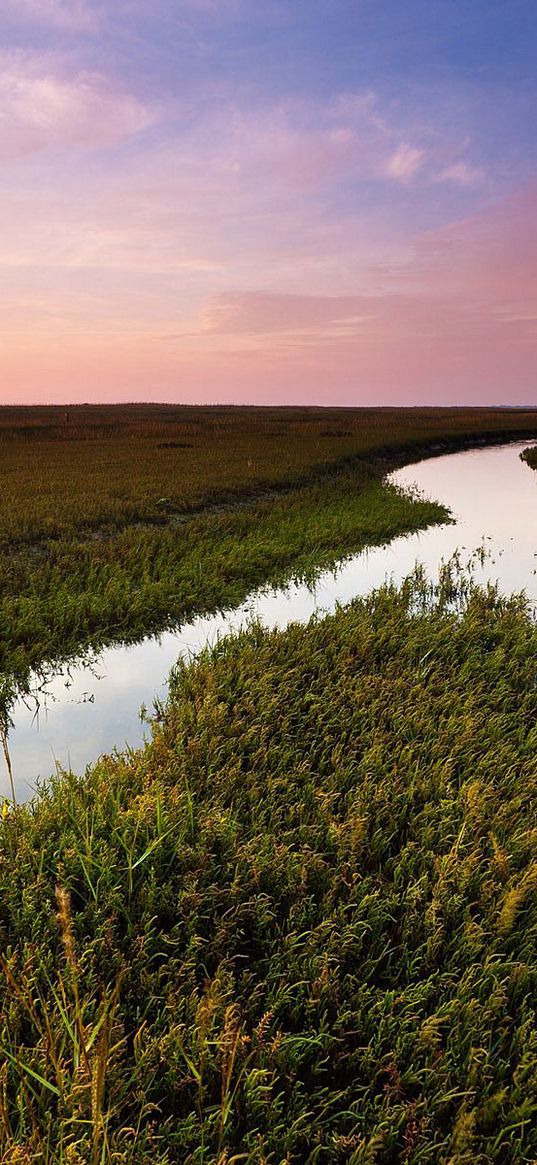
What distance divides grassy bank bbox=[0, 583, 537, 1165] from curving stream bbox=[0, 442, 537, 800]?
1166mm

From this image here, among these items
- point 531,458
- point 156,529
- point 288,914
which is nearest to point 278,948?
point 288,914

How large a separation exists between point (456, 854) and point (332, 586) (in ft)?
26.9

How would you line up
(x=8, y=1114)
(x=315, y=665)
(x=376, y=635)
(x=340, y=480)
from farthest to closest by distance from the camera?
(x=340, y=480) → (x=376, y=635) → (x=315, y=665) → (x=8, y=1114)

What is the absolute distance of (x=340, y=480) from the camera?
75.5 feet

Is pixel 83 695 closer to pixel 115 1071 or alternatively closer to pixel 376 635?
pixel 376 635

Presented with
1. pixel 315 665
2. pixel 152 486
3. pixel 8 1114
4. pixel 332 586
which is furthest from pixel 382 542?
pixel 8 1114

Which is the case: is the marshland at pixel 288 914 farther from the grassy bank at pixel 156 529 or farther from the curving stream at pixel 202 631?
the grassy bank at pixel 156 529

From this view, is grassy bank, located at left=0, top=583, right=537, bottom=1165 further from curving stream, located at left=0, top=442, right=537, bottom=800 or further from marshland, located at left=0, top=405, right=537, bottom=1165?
curving stream, located at left=0, top=442, right=537, bottom=800

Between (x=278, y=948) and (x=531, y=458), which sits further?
(x=531, y=458)

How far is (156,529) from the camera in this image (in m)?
14.5

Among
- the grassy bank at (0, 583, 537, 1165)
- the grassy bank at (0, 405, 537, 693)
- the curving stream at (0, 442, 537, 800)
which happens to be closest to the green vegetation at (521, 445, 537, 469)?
the grassy bank at (0, 405, 537, 693)

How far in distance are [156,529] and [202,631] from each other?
562 centimetres

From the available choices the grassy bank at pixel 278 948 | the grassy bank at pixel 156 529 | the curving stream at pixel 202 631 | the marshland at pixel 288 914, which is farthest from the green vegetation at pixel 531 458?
the grassy bank at pixel 278 948

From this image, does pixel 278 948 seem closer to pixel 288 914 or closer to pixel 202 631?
pixel 288 914
